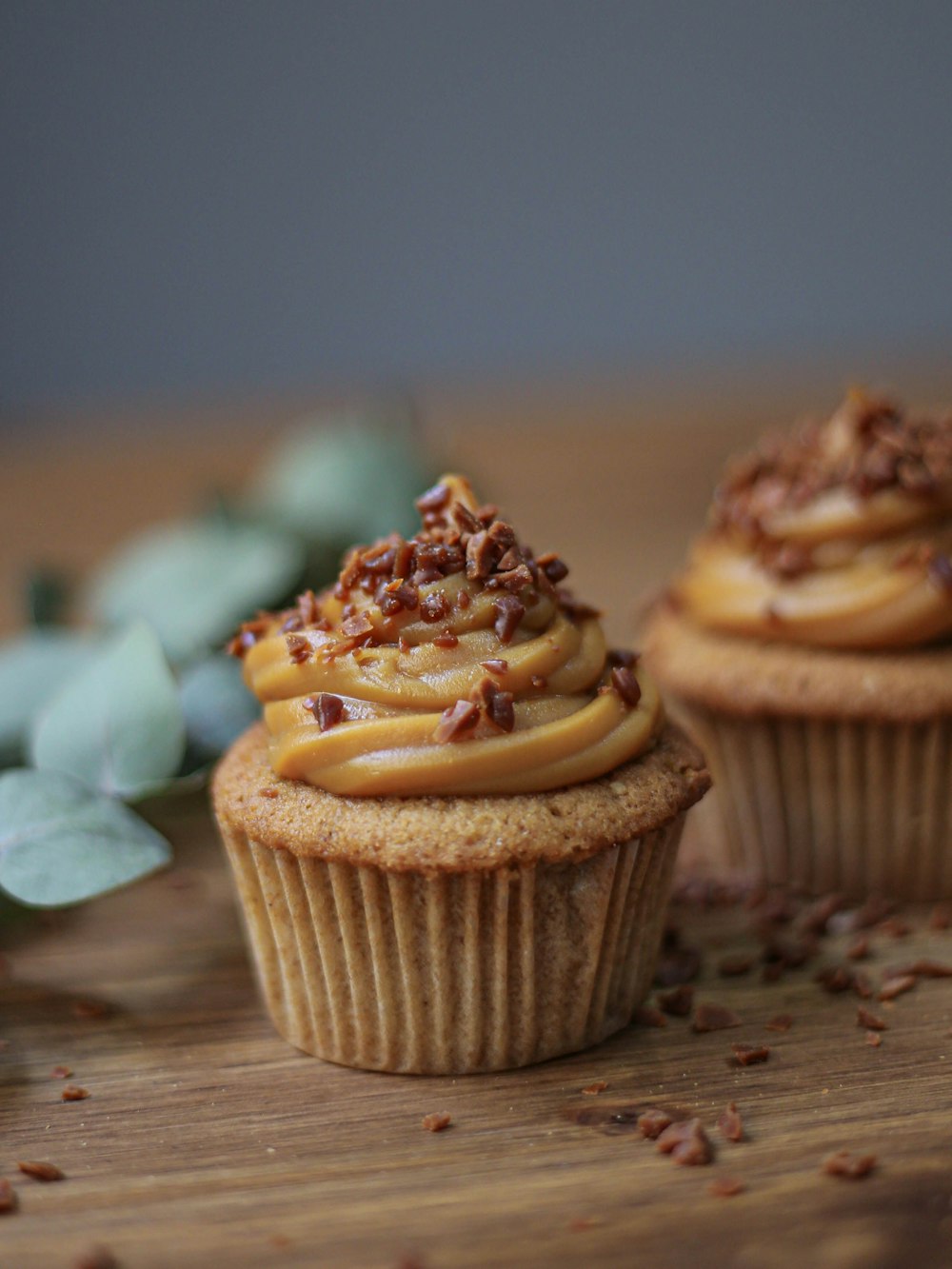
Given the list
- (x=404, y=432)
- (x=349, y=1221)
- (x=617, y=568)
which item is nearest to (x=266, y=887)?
(x=349, y=1221)

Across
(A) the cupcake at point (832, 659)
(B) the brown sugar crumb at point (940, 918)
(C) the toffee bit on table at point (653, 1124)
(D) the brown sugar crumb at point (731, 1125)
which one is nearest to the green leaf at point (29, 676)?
(A) the cupcake at point (832, 659)

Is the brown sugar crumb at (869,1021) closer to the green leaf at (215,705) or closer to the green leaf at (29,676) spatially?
the green leaf at (215,705)

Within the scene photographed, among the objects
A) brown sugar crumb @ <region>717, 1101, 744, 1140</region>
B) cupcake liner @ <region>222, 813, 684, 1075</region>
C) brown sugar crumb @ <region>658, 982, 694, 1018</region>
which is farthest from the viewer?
brown sugar crumb @ <region>658, 982, 694, 1018</region>

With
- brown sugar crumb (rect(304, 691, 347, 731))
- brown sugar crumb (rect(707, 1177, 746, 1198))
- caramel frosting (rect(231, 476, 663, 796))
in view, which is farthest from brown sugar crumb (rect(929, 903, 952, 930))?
brown sugar crumb (rect(304, 691, 347, 731))

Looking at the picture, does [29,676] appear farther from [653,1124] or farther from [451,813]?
[653,1124]

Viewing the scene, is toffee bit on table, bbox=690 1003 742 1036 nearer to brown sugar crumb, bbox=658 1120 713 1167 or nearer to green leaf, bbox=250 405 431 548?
brown sugar crumb, bbox=658 1120 713 1167

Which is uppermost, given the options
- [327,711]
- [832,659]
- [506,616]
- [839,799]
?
[506,616]

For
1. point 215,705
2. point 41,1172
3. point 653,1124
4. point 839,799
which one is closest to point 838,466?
point 839,799
